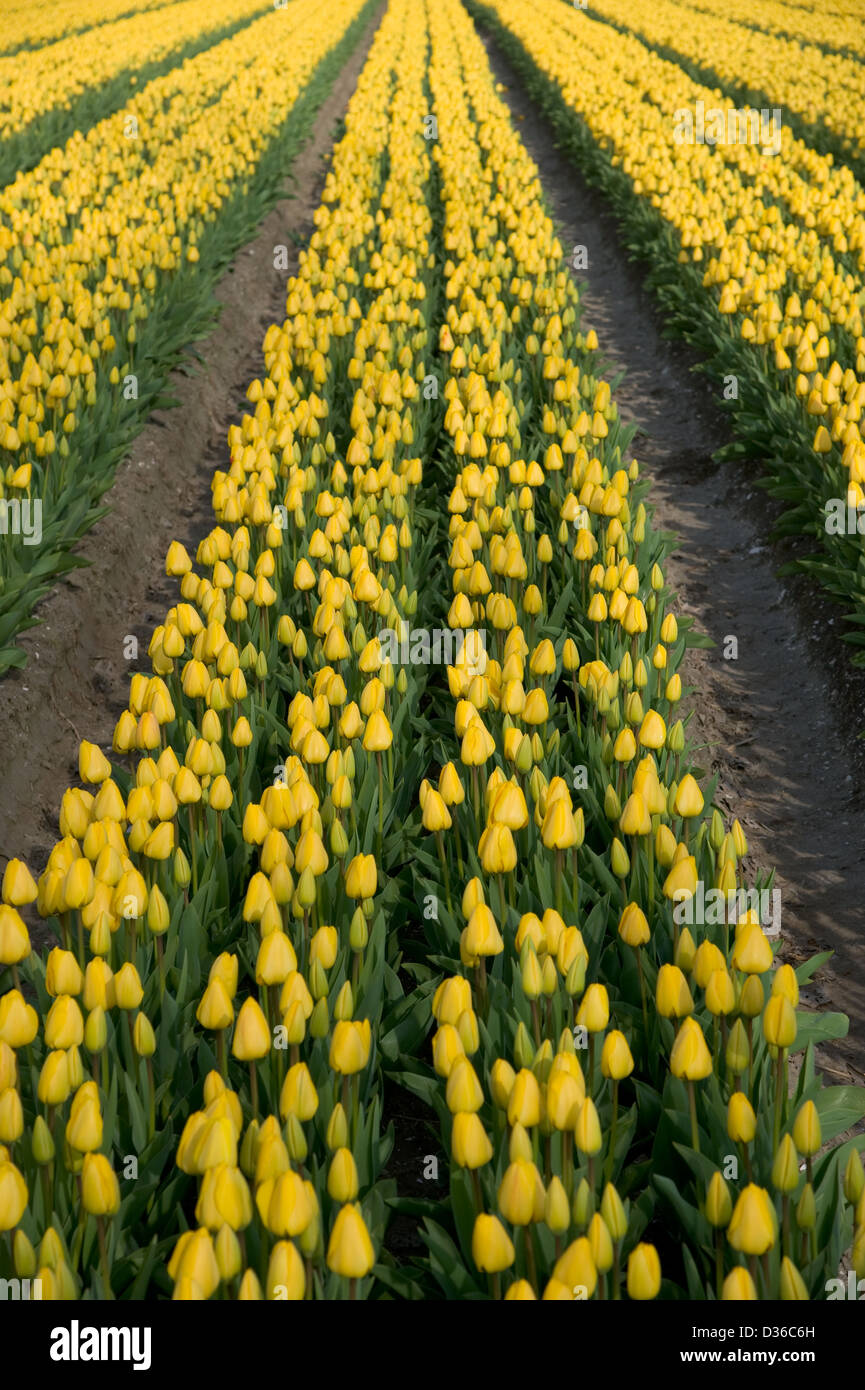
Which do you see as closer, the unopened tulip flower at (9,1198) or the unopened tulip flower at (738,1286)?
the unopened tulip flower at (738,1286)

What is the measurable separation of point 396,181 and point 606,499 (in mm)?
7849

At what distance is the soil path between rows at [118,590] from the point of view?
15.9ft

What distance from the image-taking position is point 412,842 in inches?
142

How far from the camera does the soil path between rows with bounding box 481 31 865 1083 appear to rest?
13.4ft

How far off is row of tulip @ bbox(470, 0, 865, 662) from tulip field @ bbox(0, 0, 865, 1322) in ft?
0.16

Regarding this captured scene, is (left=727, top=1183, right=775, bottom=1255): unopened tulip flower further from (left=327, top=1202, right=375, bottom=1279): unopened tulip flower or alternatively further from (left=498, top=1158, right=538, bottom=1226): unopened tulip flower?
(left=327, top=1202, right=375, bottom=1279): unopened tulip flower

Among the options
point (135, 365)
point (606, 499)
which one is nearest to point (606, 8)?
point (135, 365)

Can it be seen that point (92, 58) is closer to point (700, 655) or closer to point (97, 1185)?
point (700, 655)

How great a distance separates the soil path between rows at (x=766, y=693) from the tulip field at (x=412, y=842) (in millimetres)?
154

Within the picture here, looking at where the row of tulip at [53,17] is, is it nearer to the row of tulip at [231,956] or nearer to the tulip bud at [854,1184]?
the row of tulip at [231,956]

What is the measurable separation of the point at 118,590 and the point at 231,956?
13.9 feet

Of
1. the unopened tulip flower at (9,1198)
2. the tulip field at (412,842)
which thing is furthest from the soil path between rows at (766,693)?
the unopened tulip flower at (9,1198)

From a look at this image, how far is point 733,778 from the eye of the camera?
483 centimetres

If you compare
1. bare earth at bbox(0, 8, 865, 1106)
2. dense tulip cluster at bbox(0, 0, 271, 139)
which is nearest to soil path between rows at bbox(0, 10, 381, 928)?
bare earth at bbox(0, 8, 865, 1106)
